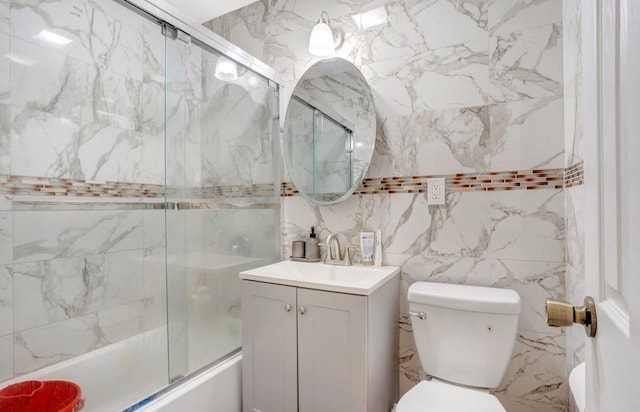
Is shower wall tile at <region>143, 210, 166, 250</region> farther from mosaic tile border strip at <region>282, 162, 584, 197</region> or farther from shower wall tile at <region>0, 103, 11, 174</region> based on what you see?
mosaic tile border strip at <region>282, 162, 584, 197</region>

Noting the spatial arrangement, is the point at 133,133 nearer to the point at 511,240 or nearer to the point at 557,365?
the point at 511,240

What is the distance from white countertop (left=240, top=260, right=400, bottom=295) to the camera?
1.33 metres

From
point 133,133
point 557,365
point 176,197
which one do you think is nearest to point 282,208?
point 176,197

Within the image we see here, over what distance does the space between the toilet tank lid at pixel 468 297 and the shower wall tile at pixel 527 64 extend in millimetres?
863

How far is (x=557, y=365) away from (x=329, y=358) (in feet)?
3.23

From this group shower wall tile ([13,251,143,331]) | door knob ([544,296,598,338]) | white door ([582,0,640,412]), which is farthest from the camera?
shower wall tile ([13,251,143,331])

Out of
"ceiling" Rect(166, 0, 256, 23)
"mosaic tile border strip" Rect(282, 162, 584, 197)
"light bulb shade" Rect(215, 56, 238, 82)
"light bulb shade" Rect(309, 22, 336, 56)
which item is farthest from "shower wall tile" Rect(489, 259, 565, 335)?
"ceiling" Rect(166, 0, 256, 23)

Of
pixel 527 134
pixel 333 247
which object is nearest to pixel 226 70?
pixel 333 247

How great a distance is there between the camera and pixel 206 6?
6.15 feet

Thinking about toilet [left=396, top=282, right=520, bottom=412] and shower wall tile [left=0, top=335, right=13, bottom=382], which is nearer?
toilet [left=396, top=282, right=520, bottom=412]

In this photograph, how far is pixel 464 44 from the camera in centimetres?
158

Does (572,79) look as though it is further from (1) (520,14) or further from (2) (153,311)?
(2) (153,311)

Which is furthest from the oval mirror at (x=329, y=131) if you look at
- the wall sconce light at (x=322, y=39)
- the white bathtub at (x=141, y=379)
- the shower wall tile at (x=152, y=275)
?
the white bathtub at (x=141, y=379)

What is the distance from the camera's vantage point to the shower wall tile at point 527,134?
1.42 meters
